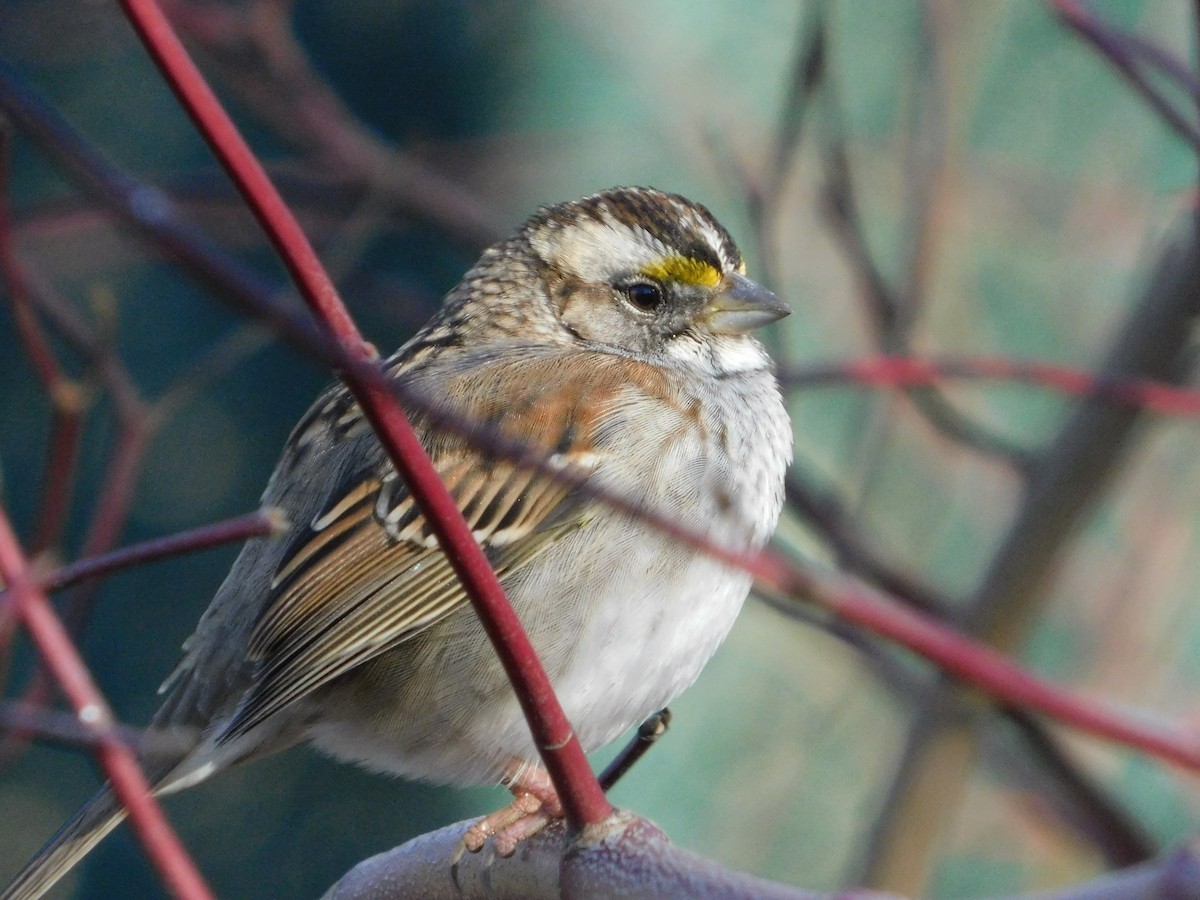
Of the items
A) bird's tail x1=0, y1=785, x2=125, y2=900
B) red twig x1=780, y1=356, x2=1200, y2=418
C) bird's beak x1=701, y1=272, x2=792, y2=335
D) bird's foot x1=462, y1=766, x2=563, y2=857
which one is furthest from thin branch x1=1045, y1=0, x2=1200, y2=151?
bird's tail x1=0, y1=785, x2=125, y2=900

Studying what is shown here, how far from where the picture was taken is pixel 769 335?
500cm

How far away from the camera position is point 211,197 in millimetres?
4152

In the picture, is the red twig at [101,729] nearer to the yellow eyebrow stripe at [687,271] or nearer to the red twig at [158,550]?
the red twig at [158,550]

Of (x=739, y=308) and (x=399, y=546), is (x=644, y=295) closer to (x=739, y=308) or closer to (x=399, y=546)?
(x=739, y=308)

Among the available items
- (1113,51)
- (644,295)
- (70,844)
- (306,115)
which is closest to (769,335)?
(306,115)

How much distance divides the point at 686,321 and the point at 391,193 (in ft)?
3.98

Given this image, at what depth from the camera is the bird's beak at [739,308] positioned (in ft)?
9.89

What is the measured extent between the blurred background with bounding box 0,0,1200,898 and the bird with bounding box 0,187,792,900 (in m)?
1.49

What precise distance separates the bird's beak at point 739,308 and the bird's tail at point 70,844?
1.41m

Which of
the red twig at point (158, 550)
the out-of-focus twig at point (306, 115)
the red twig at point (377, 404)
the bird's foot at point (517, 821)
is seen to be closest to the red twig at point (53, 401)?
the bird's foot at point (517, 821)

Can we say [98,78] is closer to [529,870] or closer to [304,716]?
[304,716]

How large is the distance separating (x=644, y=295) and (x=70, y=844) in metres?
1.46

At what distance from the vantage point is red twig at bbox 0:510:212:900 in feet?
3.55

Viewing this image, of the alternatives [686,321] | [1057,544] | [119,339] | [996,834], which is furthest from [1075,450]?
[119,339]
